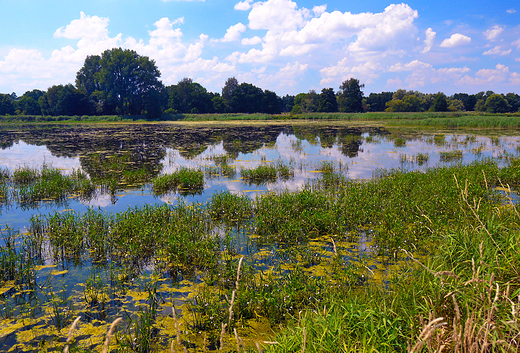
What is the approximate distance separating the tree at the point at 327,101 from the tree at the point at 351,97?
2389 mm

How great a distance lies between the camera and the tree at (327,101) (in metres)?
93.4

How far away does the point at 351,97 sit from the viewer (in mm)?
91938

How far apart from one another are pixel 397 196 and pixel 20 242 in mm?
9914

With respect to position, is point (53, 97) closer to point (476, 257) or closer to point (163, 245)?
point (163, 245)

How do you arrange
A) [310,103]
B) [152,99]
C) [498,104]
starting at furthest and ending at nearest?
[310,103] < [498,104] < [152,99]

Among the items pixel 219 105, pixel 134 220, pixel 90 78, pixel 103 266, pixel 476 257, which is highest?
pixel 90 78

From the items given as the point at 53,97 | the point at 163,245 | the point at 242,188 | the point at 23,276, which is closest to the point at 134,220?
the point at 163,245

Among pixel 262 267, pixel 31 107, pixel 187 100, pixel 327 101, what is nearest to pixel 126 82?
pixel 187 100

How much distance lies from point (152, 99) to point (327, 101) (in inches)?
2015

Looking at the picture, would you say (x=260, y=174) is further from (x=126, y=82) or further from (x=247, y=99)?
(x=247, y=99)

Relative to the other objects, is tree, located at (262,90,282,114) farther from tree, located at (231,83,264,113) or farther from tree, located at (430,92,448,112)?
tree, located at (430,92,448,112)

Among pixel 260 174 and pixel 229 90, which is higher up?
pixel 229 90

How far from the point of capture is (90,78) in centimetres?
8375

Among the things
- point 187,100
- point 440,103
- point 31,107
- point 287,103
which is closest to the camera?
point 31,107
